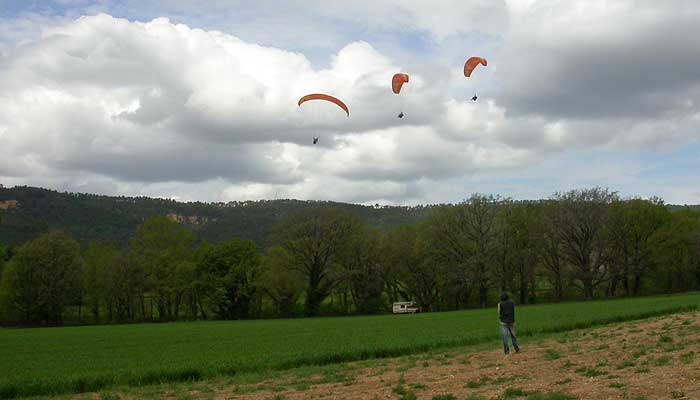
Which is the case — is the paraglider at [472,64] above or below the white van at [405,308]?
above

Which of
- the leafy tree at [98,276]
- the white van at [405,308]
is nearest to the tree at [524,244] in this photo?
the white van at [405,308]

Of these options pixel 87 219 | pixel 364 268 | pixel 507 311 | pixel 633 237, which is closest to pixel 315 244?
pixel 364 268

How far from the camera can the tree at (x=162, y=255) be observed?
8656 centimetres

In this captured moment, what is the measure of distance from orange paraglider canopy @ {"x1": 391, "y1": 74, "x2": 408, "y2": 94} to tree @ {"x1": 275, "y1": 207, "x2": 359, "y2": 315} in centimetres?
5265

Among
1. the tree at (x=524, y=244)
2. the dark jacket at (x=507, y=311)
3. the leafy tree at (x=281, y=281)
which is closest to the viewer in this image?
the dark jacket at (x=507, y=311)

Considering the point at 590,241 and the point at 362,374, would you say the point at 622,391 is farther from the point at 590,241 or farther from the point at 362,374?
the point at 590,241

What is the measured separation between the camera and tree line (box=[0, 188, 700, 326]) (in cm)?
8081

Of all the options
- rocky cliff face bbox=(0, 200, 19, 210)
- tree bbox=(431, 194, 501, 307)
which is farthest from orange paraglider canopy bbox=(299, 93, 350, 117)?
rocky cliff face bbox=(0, 200, 19, 210)

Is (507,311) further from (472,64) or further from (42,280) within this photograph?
(42,280)

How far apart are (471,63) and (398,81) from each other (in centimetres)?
425

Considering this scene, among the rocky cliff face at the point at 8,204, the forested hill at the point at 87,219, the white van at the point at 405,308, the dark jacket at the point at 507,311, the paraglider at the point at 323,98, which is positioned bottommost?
the white van at the point at 405,308

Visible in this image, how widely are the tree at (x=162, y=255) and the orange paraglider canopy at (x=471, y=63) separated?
209ft

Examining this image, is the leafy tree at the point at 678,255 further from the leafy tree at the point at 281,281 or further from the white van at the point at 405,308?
the leafy tree at the point at 281,281

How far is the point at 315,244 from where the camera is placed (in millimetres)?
85500
